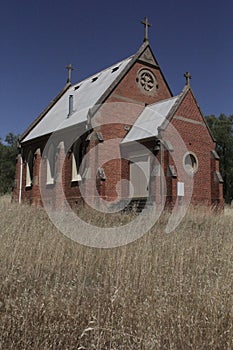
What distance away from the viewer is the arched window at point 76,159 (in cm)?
2370

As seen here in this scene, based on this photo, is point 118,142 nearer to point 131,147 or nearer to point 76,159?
point 131,147

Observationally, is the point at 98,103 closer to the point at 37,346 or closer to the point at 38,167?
the point at 38,167

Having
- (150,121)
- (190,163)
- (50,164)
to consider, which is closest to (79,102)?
(50,164)

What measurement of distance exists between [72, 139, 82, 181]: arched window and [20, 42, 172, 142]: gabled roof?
1494mm

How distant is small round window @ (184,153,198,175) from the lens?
2180 cm

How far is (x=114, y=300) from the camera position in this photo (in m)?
3.82

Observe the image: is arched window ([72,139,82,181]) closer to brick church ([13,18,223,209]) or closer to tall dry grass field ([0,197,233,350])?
brick church ([13,18,223,209])

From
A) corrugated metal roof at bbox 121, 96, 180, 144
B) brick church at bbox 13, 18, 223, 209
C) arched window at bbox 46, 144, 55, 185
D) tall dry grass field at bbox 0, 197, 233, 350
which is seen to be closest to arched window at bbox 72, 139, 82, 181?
brick church at bbox 13, 18, 223, 209

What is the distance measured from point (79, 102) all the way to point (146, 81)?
17.8 ft

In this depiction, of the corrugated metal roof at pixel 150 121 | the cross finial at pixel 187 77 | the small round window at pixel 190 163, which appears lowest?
the small round window at pixel 190 163

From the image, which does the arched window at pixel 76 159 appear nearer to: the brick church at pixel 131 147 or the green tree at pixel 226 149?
the brick church at pixel 131 147

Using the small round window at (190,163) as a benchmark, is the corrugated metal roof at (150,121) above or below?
above

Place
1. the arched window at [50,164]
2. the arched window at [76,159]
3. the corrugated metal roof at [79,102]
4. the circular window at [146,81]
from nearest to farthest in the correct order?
the arched window at [76,159] → the corrugated metal roof at [79,102] → the circular window at [146,81] → the arched window at [50,164]

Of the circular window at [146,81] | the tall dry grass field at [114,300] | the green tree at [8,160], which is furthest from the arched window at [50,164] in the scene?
the green tree at [8,160]
